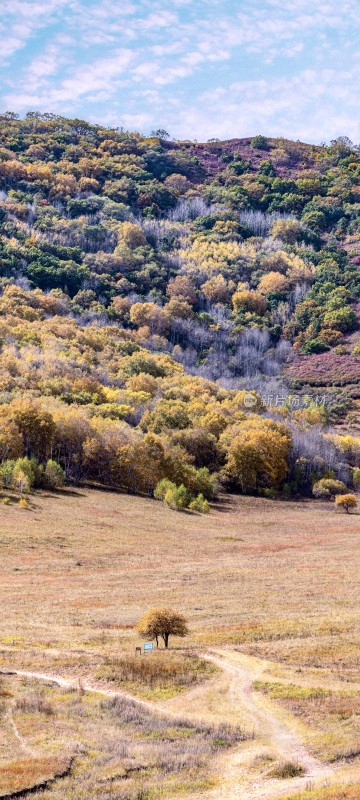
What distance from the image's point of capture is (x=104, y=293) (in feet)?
618

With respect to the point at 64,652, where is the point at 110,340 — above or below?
above

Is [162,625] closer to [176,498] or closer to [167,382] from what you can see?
[176,498]

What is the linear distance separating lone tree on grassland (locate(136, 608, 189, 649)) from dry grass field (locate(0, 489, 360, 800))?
640 millimetres

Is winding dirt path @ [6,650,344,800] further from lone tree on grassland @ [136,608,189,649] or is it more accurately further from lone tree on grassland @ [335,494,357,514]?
lone tree on grassland @ [335,494,357,514]

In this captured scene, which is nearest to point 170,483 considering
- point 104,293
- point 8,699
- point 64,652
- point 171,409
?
point 171,409

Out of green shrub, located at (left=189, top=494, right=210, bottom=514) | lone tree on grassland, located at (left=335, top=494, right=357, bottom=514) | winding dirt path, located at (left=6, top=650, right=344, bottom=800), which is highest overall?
lone tree on grassland, located at (left=335, top=494, right=357, bottom=514)

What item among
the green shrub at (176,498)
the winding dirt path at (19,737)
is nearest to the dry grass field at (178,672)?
the winding dirt path at (19,737)

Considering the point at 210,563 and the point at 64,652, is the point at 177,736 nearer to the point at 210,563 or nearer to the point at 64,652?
the point at 64,652

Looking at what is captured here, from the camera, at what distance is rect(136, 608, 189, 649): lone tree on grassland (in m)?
34.1

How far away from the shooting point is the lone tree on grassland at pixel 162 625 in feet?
112

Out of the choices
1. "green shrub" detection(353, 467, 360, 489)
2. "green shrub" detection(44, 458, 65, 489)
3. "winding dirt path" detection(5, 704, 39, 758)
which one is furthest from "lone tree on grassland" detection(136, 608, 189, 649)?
"green shrub" detection(353, 467, 360, 489)

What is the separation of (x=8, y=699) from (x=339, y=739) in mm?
10280

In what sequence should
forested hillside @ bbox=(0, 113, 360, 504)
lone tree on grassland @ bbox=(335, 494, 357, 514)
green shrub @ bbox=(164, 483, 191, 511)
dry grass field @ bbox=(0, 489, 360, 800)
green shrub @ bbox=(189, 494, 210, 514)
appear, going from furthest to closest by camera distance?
1. lone tree on grassland @ bbox=(335, 494, 357, 514)
2. forested hillside @ bbox=(0, 113, 360, 504)
3. green shrub @ bbox=(189, 494, 210, 514)
4. green shrub @ bbox=(164, 483, 191, 511)
5. dry grass field @ bbox=(0, 489, 360, 800)

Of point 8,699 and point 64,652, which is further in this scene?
point 64,652
